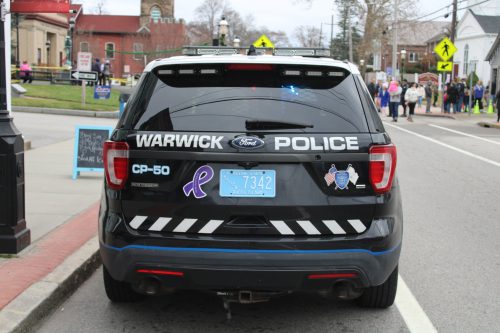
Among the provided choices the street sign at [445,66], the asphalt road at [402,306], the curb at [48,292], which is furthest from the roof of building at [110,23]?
the curb at [48,292]

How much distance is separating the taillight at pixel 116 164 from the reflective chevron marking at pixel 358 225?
143 cm

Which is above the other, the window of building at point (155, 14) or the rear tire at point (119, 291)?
the window of building at point (155, 14)

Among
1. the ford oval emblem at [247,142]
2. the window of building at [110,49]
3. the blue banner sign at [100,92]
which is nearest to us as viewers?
the ford oval emblem at [247,142]

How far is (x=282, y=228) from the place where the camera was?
10.7ft

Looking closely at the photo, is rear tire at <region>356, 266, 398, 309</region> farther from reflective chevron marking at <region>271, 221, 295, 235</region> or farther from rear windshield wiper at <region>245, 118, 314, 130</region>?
rear windshield wiper at <region>245, 118, 314, 130</region>

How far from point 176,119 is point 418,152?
1179 centimetres

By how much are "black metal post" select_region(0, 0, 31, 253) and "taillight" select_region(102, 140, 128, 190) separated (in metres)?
1.80

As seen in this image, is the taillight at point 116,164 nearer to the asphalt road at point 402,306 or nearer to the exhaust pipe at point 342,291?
the asphalt road at point 402,306

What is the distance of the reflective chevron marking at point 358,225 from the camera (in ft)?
10.8

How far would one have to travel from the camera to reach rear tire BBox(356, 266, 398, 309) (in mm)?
3986

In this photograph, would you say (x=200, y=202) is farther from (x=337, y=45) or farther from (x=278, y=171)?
(x=337, y=45)

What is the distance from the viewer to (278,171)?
327 cm

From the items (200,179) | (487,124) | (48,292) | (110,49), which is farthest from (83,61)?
(110,49)

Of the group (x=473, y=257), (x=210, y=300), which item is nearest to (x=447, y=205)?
(x=473, y=257)
